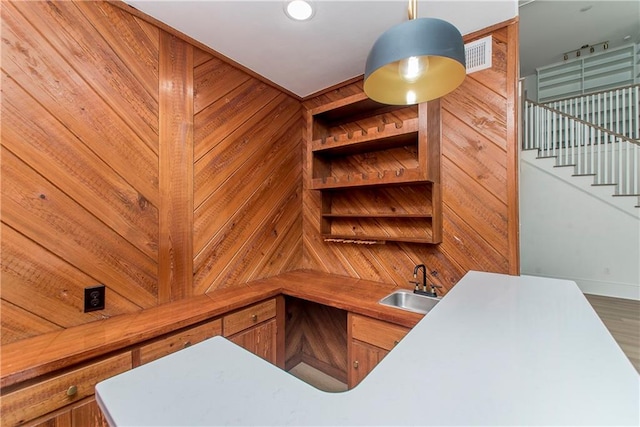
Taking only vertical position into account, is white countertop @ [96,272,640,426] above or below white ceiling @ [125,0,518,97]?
below

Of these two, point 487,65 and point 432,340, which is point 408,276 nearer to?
point 432,340

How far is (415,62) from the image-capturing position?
103cm

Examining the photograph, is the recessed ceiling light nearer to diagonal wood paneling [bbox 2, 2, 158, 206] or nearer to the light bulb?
the light bulb

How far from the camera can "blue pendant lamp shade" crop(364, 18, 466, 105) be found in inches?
32.0

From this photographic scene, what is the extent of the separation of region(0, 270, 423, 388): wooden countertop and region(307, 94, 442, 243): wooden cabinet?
0.48 m

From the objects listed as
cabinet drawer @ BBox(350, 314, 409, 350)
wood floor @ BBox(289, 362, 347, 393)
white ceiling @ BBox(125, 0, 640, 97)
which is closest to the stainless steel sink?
cabinet drawer @ BBox(350, 314, 409, 350)

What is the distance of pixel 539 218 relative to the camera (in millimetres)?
4523

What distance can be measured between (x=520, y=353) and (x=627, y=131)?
6801 millimetres

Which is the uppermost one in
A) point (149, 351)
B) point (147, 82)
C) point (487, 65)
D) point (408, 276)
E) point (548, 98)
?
point (548, 98)

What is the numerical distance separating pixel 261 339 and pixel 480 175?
6.17 ft

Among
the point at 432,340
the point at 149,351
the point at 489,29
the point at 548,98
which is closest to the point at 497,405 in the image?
the point at 432,340

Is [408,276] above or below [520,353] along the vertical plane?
below

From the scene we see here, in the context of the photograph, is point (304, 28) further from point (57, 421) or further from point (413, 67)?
point (57, 421)

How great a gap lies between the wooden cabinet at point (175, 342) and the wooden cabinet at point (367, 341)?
84cm
